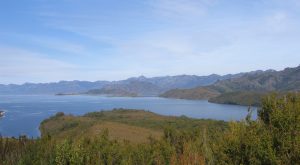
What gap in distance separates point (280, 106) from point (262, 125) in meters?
1.15

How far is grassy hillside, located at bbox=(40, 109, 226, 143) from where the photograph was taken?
8812 cm

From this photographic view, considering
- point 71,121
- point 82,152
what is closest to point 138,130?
point 71,121

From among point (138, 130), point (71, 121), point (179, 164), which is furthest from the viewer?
point (71, 121)

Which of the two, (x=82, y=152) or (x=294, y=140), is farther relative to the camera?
(x=82, y=152)

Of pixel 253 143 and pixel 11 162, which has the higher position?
pixel 253 143

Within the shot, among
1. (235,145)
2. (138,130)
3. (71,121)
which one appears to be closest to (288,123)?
(235,145)

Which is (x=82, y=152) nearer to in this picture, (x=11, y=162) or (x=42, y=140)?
(x=11, y=162)

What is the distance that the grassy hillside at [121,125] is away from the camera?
8812 cm

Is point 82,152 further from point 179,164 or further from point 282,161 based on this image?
point 282,161

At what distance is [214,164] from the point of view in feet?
46.0

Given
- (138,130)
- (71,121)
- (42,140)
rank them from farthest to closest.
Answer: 1. (71,121)
2. (138,130)
3. (42,140)

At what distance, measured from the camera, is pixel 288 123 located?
13.9 meters

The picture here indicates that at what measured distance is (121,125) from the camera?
101125 mm

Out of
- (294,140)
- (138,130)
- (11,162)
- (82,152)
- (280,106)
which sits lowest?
(138,130)
